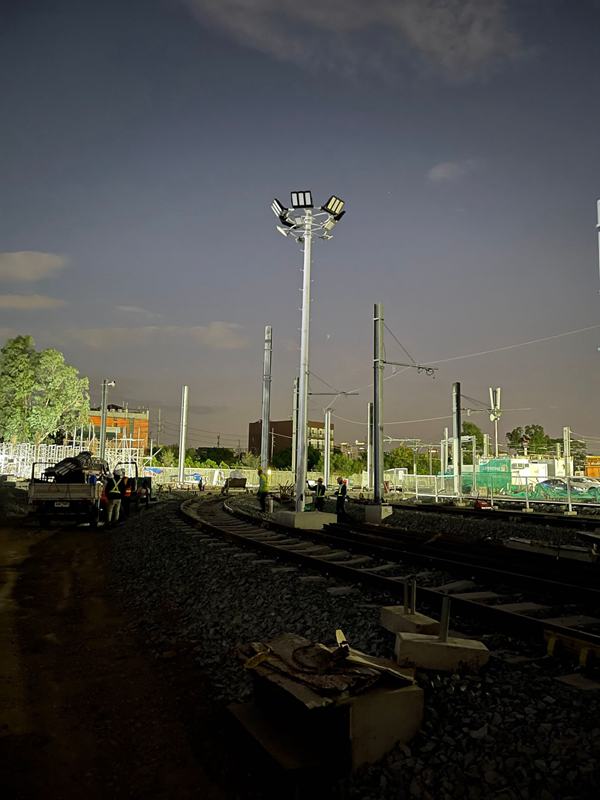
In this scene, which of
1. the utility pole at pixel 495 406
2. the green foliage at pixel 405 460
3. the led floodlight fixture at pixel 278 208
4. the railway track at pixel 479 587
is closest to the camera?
the railway track at pixel 479 587

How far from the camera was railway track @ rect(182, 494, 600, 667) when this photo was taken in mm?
6352

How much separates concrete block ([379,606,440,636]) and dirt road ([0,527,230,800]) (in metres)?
2.02

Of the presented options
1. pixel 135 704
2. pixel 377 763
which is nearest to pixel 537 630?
pixel 377 763

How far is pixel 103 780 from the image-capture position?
14.3 ft

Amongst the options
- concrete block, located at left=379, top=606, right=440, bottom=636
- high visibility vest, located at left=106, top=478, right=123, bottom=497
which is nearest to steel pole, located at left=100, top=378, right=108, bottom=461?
high visibility vest, located at left=106, top=478, right=123, bottom=497

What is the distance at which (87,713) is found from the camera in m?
5.45

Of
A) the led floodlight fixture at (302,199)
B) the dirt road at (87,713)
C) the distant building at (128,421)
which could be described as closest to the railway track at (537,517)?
the led floodlight fixture at (302,199)

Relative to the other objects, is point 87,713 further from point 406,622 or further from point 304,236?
point 304,236

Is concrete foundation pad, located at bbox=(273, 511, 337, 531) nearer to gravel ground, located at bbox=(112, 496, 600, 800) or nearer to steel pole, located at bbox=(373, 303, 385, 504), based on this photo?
steel pole, located at bbox=(373, 303, 385, 504)

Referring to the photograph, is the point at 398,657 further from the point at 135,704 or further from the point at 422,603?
the point at 422,603

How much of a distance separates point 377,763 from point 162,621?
200 inches

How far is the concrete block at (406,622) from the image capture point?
18.8 ft

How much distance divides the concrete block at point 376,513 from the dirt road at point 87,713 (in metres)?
12.9

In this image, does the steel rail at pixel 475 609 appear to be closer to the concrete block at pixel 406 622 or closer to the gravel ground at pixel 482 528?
the concrete block at pixel 406 622
